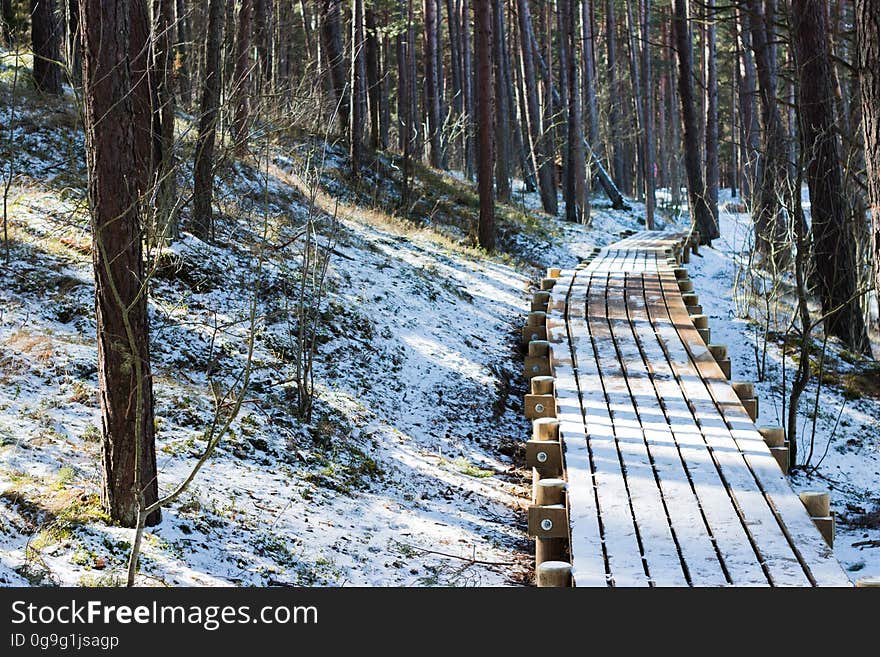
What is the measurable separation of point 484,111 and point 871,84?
10.6 meters

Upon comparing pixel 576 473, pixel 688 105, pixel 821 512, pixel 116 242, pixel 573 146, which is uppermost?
pixel 688 105

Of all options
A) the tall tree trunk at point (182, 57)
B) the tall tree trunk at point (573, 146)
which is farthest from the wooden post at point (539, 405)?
the tall tree trunk at point (573, 146)

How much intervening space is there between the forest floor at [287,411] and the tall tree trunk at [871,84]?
2.60 meters

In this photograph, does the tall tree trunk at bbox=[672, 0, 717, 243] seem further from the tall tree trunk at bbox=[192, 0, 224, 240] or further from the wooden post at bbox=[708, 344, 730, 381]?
the tall tree trunk at bbox=[192, 0, 224, 240]

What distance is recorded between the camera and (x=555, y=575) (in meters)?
4.71

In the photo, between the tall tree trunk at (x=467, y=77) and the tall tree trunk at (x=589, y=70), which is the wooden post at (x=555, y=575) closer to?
the tall tree trunk at (x=589, y=70)

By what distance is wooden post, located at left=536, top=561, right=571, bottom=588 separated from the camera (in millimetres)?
4691

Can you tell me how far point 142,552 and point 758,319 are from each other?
10846 millimetres

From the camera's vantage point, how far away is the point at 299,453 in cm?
691

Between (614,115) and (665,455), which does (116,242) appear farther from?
(614,115)

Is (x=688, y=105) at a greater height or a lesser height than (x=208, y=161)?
greater

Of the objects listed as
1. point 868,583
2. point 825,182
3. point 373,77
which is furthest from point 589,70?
point 868,583

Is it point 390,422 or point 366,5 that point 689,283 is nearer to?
point 390,422

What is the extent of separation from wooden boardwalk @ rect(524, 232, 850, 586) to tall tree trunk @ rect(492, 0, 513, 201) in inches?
359
